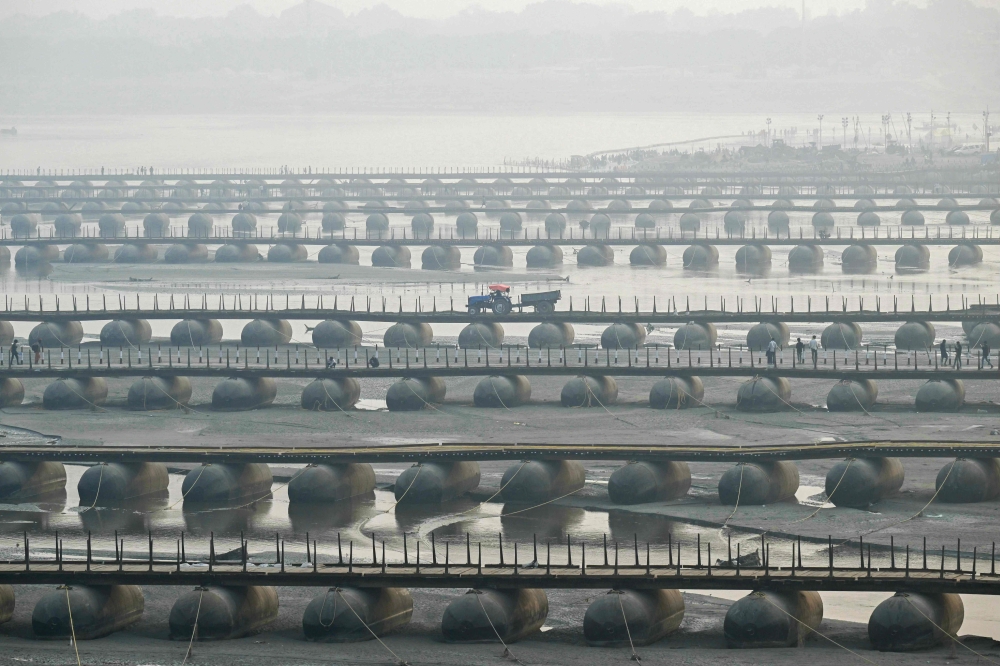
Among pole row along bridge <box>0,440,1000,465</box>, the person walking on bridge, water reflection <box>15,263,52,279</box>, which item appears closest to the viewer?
pole row along bridge <box>0,440,1000,465</box>

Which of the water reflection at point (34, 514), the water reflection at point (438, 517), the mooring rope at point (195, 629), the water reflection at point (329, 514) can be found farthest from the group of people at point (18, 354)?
the mooring rope at point (195, 629)

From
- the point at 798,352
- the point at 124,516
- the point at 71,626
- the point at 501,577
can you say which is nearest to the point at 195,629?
the point at 71,626

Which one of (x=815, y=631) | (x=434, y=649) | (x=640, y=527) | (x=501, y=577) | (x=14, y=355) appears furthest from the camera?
(x=14, y=355)

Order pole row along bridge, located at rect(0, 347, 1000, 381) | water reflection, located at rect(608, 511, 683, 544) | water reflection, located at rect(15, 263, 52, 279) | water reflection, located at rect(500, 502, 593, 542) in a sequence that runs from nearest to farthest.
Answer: water reflection, located at rect(608, 511, 683, 544), water reflection, located at rect(500, 502, 593, 542), pole row along bridge, located at rect(0, 347, 1000, 381), water reflection, located at rect(15, 263, 52, 279)

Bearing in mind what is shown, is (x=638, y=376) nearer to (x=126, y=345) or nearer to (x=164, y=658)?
(x=126, y=345)

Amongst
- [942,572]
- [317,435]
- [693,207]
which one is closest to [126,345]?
[317,435]

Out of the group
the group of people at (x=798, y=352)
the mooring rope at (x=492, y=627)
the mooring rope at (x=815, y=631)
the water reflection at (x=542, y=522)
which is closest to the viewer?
the mooring rope at (x=815, y=631)

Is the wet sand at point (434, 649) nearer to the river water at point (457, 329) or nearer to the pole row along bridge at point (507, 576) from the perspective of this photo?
the pole row along bridge at point (507, 576)

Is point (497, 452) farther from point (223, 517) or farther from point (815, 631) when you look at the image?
point (815, 631)

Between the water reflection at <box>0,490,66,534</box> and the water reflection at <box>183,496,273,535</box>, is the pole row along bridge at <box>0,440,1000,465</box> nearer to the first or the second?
the water reflection at <box>0,490,66,534</box>

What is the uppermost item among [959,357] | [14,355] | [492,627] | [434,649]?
[14,355]

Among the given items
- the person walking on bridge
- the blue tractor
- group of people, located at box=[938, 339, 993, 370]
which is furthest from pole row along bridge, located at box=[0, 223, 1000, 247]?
group of people, located at box=[938, 339, 993, 370]
